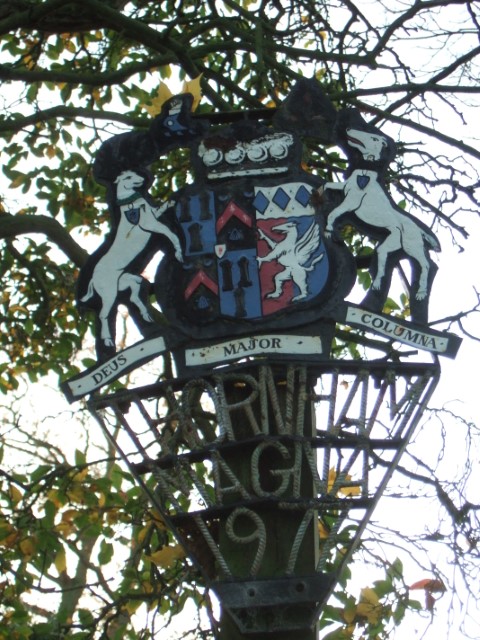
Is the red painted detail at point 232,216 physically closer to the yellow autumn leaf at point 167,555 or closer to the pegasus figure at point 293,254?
the pegasus figure at point 293,254

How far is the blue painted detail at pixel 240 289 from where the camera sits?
525 cm

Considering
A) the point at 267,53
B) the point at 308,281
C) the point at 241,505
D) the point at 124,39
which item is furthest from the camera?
the point at 124,39

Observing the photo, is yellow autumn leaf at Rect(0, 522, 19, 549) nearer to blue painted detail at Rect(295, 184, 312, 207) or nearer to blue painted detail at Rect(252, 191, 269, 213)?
blue painted detail at Rect(252, 191, 269, 213)

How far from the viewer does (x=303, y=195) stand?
5.51 m

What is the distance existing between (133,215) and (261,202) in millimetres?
566

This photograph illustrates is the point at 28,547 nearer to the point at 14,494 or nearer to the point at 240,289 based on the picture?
the point at 14,494

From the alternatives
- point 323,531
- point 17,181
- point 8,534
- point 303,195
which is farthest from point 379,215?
point 17,181

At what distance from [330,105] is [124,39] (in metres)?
3.49

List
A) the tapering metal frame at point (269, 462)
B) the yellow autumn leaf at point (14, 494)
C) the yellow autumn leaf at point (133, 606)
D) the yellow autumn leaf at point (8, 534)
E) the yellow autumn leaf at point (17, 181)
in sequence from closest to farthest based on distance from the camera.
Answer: the tapering metal frame at point (269, 462) → the yellow autumn leaf at point (133, 606) → the yellow autumn leaf at point (8, 534) → the yellow autumn leaf at point (14, 494) → the yellow autumn leaf at point (17, 181)

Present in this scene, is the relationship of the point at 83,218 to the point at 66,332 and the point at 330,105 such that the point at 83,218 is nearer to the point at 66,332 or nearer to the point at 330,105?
the point at 66,332

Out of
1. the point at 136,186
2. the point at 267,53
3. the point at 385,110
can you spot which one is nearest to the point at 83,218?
the point at 267,53

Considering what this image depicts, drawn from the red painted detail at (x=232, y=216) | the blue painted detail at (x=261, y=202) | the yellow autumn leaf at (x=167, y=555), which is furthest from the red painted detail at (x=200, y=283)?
the yellow autumn leaf at (x=167, y=555)

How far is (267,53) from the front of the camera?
7793 millimetres

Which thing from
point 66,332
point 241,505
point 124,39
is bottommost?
point 241,505
